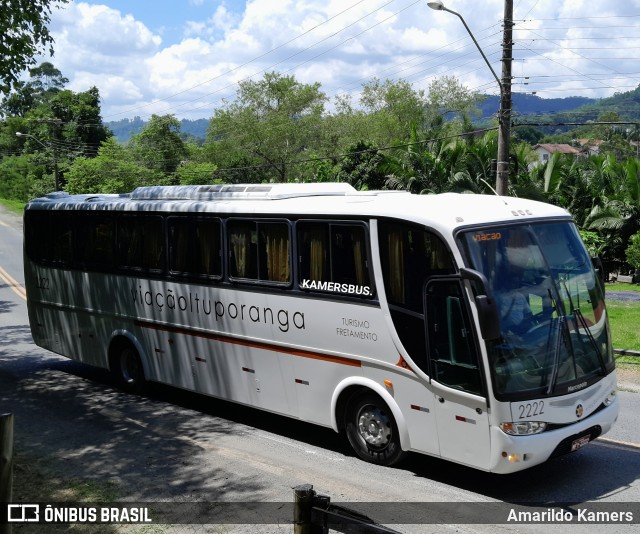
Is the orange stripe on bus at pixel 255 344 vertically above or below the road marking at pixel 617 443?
above

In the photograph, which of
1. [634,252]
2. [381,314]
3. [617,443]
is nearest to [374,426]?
[381,314]

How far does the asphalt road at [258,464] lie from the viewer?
7.59 metres

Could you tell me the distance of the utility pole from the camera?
1841cm

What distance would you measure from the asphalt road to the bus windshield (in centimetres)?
119

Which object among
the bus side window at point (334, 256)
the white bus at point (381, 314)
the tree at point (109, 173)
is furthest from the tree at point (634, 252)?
the tree at point (109, 173)

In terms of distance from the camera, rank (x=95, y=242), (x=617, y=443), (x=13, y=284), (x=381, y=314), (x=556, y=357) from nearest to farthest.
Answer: (x=556, y=357) → (x=381, y=314) → (x=617, y=443) → (x=95, y=242) → (x=13, y=284)

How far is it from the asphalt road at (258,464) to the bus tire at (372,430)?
154mm

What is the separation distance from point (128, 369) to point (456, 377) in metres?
7.10

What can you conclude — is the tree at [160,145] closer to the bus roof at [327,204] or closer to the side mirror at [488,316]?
the bus roof at [327,204]

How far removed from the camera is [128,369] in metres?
13.0

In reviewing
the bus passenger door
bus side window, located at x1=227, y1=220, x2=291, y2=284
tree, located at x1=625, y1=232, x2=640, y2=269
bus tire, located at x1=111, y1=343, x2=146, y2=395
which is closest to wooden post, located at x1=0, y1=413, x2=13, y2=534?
the bus passenger door

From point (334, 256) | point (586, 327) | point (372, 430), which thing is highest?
point (334, 256)

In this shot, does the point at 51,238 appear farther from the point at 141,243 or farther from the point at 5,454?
the point at 5,454

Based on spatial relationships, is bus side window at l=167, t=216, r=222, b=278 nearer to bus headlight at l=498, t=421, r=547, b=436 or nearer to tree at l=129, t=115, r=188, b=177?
bus headlight at l=498, t=421, r=547, b=436
